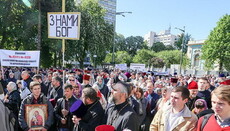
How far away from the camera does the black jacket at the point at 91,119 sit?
3066 mm

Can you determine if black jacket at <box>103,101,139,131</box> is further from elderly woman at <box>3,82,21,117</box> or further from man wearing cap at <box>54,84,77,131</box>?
elderly woman at <box>3,82,21,117</box>

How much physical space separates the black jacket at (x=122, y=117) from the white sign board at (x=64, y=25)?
288cm

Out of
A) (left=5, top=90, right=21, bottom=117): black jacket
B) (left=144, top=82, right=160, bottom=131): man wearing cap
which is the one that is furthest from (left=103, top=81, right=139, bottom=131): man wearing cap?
(left=5, top=90, right=21, bottom=117): black jacket

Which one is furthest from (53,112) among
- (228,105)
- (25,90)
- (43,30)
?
(43,30)

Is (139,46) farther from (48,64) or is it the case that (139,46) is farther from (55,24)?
(55,24)

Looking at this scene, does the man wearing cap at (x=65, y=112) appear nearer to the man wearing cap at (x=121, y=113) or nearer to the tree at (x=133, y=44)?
the man wearing cap at (x=121, y=113)

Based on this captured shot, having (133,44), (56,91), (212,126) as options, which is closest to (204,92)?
(212,126)

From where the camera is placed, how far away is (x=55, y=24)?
5156 millimetres

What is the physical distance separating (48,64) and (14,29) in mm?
6618

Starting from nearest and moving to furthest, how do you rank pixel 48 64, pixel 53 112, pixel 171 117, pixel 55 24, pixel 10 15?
A: 1. pixel 171 117
2. pixel 53 112
3. pixel 55 24
4. pixel 10 15
5. pixel 48 64

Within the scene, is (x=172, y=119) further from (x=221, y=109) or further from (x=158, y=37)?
(x=158, y=37)

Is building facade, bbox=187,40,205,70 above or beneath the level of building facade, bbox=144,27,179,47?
beneath

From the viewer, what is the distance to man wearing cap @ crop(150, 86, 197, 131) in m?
2.51

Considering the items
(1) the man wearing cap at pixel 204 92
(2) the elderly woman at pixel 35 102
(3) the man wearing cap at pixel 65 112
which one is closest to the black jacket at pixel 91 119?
(3) the man wearing cap at pixel 65 112
